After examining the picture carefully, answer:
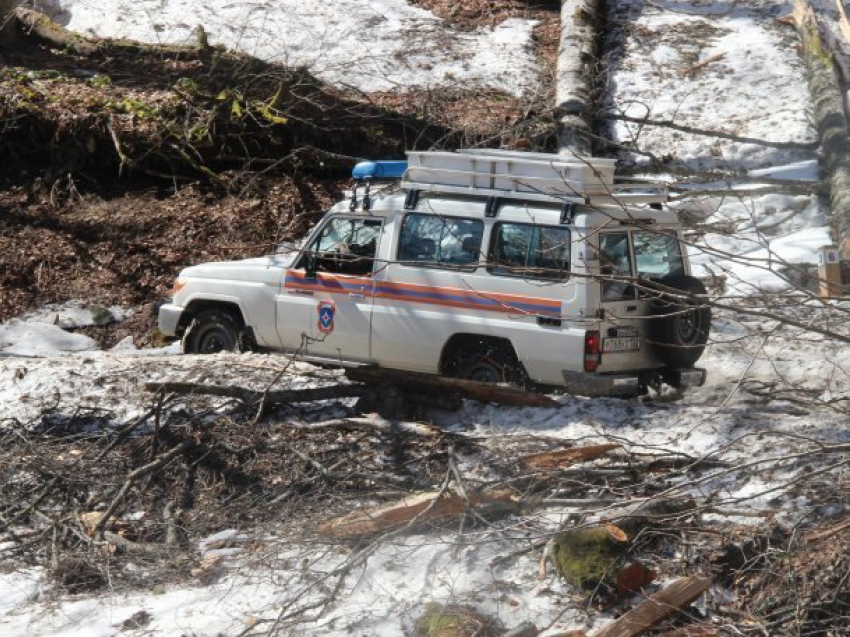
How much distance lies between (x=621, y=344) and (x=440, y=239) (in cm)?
170

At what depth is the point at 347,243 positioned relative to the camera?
10672 mm

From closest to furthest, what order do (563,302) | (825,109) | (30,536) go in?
(30,536), (563,302), (825,109)

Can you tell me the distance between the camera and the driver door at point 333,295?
34.2 feet

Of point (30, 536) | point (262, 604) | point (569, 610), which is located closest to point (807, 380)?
point (569, 610)

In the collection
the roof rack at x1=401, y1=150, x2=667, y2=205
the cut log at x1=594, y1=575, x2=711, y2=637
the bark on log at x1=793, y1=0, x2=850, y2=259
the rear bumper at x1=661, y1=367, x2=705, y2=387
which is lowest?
the cut log at x1=594, y1=575, x2=711, y2=637

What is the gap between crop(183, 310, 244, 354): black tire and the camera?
1129cm

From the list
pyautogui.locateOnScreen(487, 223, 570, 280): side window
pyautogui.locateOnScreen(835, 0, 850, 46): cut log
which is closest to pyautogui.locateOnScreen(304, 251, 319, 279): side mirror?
pyautogui.locateOnScreen(487, 223, 570, 280): side window

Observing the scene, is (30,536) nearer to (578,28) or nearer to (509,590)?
(509,590)

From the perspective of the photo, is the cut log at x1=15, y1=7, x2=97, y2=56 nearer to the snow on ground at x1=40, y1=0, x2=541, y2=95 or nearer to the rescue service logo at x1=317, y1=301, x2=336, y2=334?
the snow on ground at x1=40, y1=0, x2=541, y2=95

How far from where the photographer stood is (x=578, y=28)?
1772 cm

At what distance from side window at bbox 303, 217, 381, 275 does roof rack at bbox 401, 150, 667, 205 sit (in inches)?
21.6

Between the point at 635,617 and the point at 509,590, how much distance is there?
Answer: 0.86m

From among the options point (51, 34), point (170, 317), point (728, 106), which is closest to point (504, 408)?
point (170, 317)

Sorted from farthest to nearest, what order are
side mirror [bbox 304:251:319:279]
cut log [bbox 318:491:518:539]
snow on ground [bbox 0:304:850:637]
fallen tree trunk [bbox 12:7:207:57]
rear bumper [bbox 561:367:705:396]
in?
fallen tree trunk [bbox 12:7:207:57], side mirror [bbox 304:251:319:279], rear bumper [bbox 561:367:705:396], cut log [bbox 318:491:518:539], snow on ground [bbox 0:304:850:637]
